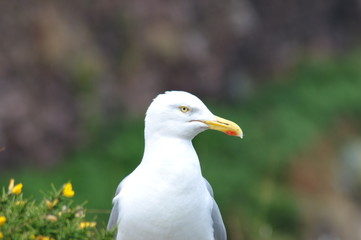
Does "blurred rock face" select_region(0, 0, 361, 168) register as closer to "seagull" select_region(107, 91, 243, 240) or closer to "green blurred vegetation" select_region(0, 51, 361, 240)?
"green blurred vegetation" select_region(0, 51, 361, 240)

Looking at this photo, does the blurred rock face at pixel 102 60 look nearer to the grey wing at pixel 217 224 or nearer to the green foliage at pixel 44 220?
the grey wing at pixel 217 224

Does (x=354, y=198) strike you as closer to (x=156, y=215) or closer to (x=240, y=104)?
(x=240, y=104)

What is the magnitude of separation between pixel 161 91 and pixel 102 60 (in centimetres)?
107

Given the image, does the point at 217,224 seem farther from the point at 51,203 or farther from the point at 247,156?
the point at 247,156

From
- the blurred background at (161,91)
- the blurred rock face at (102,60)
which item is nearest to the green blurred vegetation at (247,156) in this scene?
the blurred background at (161,91)

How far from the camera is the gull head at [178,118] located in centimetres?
364

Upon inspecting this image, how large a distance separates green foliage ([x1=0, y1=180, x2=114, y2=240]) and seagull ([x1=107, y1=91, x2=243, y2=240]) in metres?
0.38

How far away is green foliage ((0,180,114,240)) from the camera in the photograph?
2.92m

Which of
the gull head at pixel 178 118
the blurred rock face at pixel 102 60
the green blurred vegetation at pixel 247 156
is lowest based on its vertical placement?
the green blurred vegetation at pixel 247 156

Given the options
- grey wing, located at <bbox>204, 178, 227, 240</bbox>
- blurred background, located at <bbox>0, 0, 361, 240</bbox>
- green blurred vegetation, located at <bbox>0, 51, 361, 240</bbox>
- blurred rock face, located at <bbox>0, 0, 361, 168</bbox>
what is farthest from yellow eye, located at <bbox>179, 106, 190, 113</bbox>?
blurred rock face, located at <bbox>0, 0, 361, 168</bbox>

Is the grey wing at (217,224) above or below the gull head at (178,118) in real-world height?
below

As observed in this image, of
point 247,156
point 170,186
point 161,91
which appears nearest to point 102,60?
point 161,91

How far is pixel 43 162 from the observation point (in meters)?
9.04

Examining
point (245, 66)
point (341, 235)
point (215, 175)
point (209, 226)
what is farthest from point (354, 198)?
point (209, 226)
